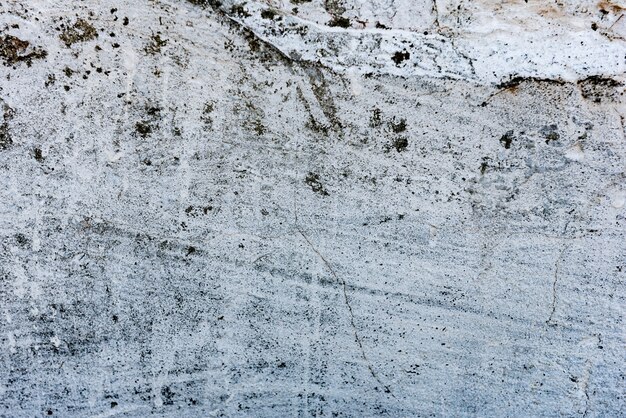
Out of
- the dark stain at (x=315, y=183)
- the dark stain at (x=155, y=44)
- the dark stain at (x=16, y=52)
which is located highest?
the dark stain at (x=155, y=44)

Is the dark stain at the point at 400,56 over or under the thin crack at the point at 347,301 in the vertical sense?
over

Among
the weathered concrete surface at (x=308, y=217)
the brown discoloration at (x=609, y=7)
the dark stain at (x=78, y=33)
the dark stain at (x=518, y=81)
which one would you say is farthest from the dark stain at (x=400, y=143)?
the dark stain at (x=78, y=33)

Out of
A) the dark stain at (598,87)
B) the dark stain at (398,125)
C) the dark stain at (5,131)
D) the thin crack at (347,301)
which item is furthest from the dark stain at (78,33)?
the dark stain at (598,87)

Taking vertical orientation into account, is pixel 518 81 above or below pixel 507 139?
above

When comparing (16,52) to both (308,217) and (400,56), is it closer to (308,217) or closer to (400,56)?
(308,217)

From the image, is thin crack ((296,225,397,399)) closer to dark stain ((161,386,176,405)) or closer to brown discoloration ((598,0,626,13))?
dark stain ((161,386,176,405))

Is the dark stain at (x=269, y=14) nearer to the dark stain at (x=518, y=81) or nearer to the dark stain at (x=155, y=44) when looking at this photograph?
the dark stain at (x=155, y=44)

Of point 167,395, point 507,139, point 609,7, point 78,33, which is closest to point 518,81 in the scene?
point 507,139

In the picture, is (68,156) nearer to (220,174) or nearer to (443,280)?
(220,174)

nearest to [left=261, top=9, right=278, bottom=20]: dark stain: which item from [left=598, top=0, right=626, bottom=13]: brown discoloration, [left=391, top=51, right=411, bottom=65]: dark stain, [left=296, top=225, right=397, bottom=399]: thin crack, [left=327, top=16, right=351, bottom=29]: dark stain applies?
[left=327, top=16, right=351, bottom=29]: dark stain
